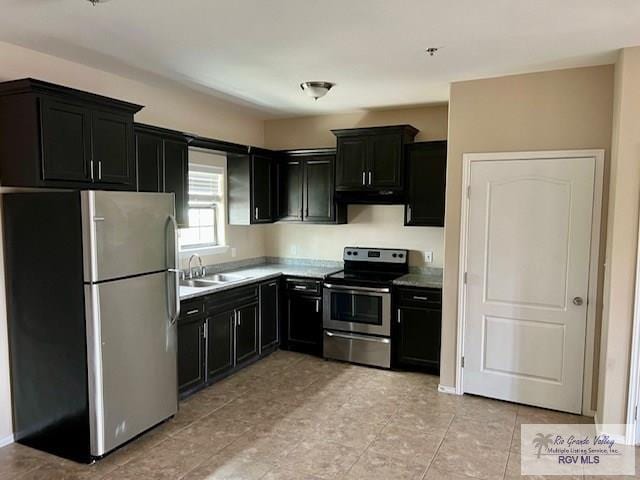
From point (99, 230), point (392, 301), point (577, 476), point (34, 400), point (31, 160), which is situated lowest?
point (577, 476)

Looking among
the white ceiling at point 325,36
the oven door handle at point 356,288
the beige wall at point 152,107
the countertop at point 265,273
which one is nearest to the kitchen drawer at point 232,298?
the countertop at point 265,273

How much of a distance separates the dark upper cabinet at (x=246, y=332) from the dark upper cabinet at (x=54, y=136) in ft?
6.05

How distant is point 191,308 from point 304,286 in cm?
146

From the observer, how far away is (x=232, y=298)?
426 cm

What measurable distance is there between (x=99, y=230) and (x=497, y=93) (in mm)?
3108

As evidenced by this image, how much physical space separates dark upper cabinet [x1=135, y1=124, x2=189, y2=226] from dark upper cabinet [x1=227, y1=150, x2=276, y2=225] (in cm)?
96

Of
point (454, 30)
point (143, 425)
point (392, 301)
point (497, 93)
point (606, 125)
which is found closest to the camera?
point (454, 30)

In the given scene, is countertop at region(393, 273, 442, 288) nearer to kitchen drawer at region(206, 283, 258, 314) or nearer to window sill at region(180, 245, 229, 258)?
kitchen drawer at region(206, 283, 258, 314)

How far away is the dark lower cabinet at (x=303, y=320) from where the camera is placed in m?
4.86

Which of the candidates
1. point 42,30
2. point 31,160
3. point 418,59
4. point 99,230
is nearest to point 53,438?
point 99,230

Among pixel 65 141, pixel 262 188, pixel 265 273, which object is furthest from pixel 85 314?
pixel 262 188

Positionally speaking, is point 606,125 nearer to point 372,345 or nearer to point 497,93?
point 497,93

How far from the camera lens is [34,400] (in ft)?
9.74

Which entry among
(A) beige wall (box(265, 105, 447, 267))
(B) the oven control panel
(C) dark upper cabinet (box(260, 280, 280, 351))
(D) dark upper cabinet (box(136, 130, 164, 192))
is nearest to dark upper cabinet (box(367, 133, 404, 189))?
(A) beige wall (box(265, 105, 447, 267))
